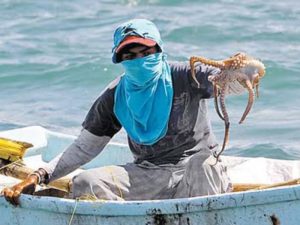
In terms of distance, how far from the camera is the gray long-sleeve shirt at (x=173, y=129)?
5594 millimetres

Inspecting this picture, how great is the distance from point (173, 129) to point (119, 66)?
8071mm

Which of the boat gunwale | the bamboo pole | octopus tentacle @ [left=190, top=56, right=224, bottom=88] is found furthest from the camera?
the bamboo pole

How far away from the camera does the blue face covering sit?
5.49 metres

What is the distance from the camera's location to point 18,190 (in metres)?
5.62

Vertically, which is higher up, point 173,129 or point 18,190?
point 173,129

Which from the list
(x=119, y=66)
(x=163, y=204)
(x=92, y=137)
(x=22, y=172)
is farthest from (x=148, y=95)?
(x=119, y=66)

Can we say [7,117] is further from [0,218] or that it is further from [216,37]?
[0,218]

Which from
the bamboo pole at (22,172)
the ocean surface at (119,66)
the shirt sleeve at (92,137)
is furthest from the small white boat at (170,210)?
the ocean surface at (119,66)

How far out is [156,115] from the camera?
5.60m

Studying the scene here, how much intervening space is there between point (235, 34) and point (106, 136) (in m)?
9.39

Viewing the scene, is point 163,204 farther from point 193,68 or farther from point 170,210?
point 193,68

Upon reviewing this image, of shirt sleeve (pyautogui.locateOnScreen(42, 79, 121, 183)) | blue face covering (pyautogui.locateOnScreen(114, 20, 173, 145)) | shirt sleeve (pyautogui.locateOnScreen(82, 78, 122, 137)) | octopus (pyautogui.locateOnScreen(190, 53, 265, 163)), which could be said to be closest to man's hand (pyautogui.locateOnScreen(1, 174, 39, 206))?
shirt sleeve (pyautogui.locateOnScreen(42, 79, 121, 183))

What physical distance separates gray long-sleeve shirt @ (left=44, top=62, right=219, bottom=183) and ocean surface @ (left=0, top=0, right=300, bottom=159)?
355 centimetres

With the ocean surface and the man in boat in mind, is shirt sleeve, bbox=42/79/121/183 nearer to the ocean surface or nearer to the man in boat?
the man in boat
